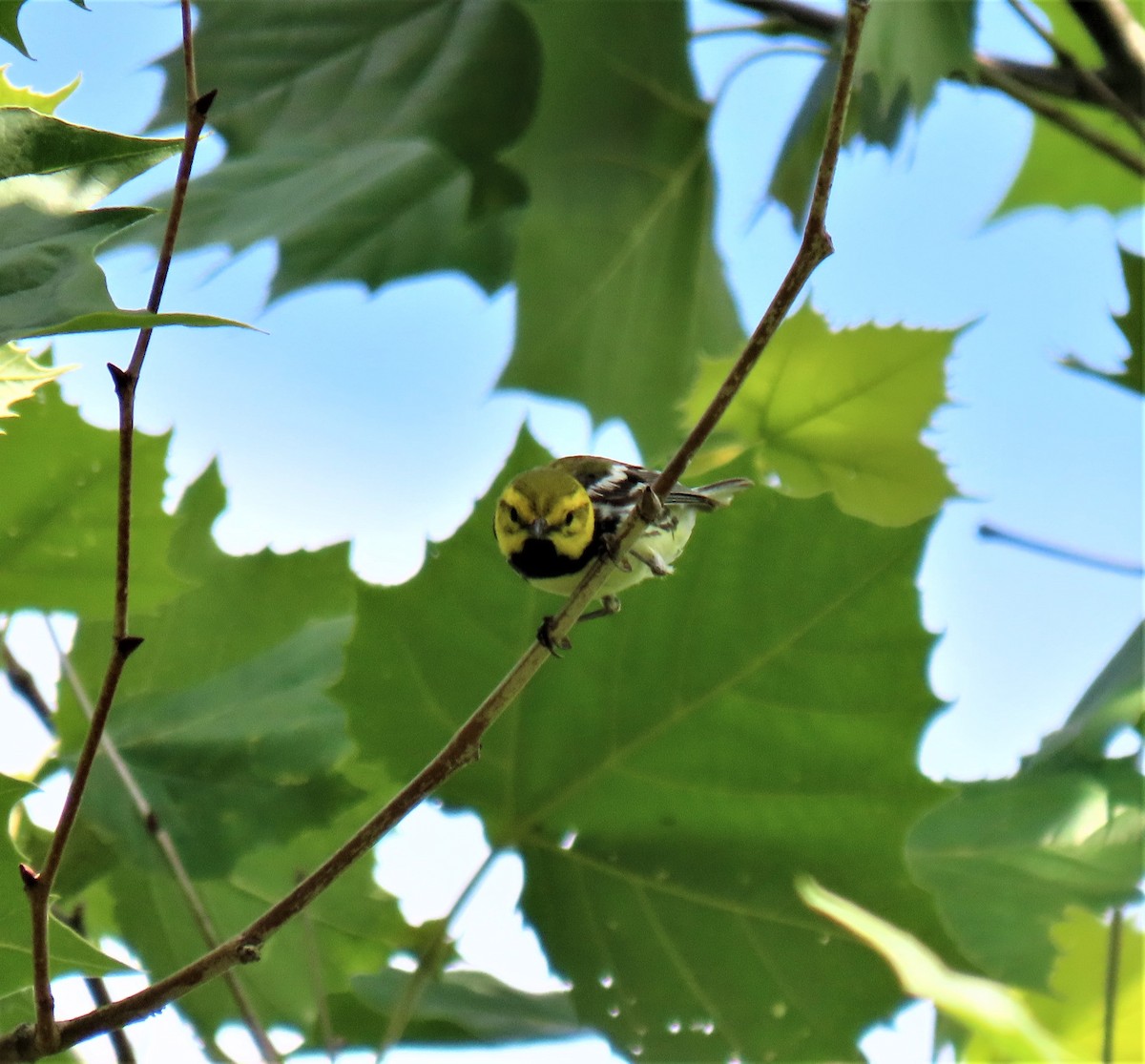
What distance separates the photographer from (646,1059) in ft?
5.43

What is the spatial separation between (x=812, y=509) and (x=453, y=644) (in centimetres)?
47

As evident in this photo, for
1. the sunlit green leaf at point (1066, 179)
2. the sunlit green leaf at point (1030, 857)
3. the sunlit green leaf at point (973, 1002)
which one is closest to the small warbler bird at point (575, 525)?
the sunlit green leaf at point (1030, 857)

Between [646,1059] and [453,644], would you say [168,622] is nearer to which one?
[453,644]

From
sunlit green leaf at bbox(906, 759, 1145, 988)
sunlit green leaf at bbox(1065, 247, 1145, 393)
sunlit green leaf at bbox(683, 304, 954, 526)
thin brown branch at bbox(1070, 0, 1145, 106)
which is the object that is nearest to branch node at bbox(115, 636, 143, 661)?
sunlit green leaf at bbox(906, 759, 1145, 988)

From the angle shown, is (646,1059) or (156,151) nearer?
(156,151)

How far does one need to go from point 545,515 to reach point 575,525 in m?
0.05

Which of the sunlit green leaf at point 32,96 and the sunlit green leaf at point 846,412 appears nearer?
the sunlit green leaf at point 32,96

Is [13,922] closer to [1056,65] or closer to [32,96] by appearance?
[32,96]

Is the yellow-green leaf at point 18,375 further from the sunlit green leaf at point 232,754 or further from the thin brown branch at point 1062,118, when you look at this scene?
the thin brown branch at point 1062,118

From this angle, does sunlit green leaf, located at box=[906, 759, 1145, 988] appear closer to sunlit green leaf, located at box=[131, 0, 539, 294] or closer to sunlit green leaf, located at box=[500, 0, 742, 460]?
sunlit green leaf, located at box=[500, 0, 742, 460]

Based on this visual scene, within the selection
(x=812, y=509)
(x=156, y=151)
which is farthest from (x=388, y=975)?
(x=156, y=151)

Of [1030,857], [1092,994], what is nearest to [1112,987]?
[1092,994]

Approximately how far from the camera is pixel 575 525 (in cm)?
181

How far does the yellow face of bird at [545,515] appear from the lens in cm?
177
